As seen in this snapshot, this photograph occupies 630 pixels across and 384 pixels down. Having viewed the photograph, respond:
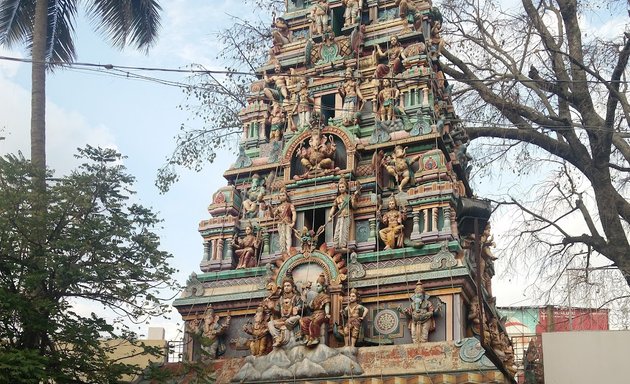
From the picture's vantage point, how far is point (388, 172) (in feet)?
52.3

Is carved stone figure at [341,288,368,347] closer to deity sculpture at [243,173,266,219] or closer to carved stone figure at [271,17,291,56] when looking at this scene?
deity sculpture at [243,173,266,219]

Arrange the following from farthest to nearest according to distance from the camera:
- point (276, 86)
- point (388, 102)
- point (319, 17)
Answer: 1. point (319, 17)
2. point (276, 86)
3. point (388, 102)

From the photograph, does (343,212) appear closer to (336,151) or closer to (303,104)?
(336,151)

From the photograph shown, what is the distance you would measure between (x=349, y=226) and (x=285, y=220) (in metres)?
1.30

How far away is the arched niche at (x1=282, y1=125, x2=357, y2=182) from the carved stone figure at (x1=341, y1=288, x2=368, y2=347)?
303 cm

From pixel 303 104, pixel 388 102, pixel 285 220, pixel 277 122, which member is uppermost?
pixel 303 104

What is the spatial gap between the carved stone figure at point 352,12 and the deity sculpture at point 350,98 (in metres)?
1.44

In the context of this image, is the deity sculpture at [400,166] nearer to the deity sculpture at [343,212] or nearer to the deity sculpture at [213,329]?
the deity sculpture at [343,212]

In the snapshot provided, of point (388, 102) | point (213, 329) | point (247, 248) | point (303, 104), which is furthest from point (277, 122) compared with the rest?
point (213, 329)

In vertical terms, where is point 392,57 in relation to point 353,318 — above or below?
above

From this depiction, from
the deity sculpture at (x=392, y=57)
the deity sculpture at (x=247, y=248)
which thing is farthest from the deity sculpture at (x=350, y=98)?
the deity sculpture at (x=247, y=248)

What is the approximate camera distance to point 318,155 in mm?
16250

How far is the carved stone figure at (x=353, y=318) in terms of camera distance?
1375cm

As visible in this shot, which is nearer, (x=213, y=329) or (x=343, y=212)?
(x=213, y=329)
